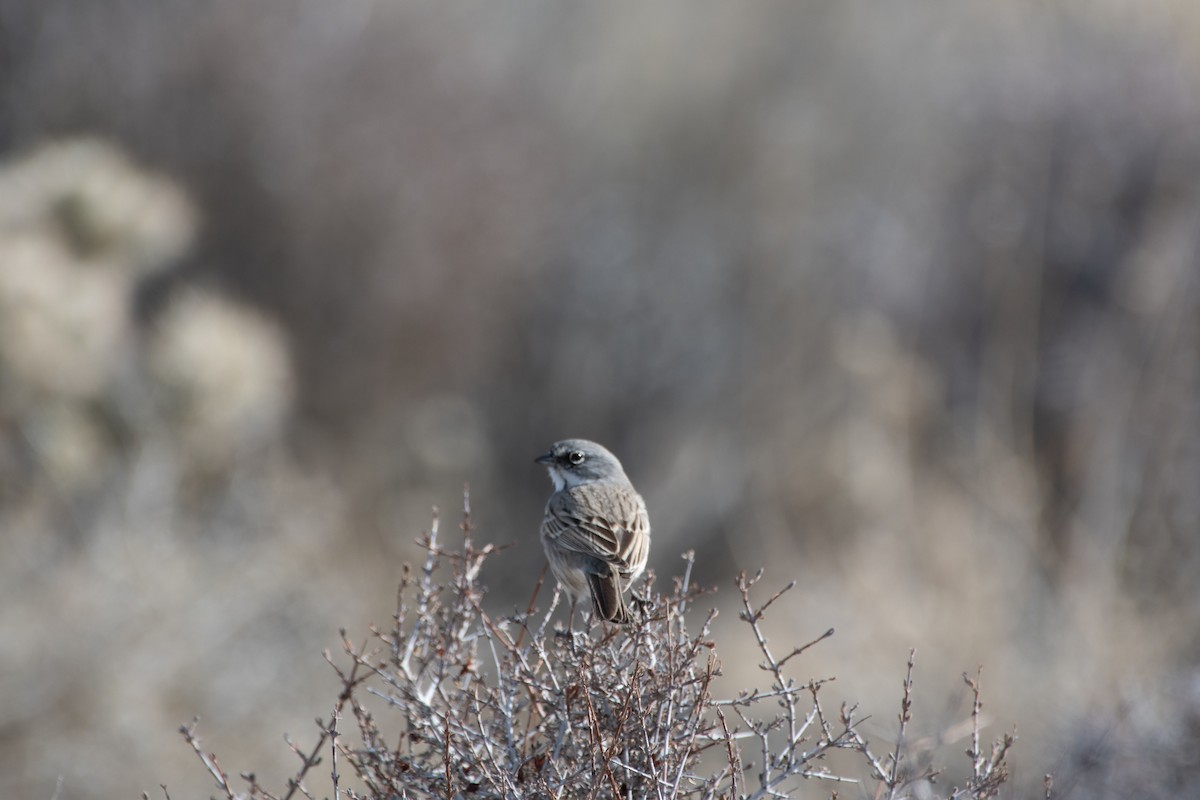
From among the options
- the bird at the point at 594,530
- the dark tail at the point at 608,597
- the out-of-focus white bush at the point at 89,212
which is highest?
the out-of-focus white bush at the point at 89,212

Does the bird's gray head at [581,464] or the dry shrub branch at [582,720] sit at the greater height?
the bird's gray head at [581,464]

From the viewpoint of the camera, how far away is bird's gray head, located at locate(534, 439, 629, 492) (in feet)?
18.9

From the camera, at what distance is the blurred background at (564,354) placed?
987cm

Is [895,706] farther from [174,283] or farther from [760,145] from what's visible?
[760,145]

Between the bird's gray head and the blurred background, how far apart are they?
3235 mm

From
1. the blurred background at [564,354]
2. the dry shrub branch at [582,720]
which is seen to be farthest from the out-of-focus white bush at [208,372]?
the dry shrub branch at [582,720]

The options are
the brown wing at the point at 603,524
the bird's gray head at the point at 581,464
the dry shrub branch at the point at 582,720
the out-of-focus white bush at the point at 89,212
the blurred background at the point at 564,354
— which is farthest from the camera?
the blurred background at the point at 564,354

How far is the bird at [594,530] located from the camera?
4926 mm

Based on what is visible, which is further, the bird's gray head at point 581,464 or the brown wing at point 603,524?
the bird's gray head at point 581,464

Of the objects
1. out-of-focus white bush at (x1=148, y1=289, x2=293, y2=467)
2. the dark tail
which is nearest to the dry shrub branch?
the dark tail

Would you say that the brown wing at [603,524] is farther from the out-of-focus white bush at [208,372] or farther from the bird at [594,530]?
the out-of-focus white bush at [208,372]

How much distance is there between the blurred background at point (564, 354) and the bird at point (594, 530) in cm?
323

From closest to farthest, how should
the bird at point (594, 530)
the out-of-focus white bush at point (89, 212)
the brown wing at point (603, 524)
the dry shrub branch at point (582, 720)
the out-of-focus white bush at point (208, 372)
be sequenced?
the dry shrub branch at point (582, 720) < the bird at point (594, 530) < the brown wing at point (603, 524) < the out-of-focus white bush at point (89, 212) < the out-of-focus white bush at point (208, 372)

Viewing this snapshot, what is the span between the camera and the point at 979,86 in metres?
17.4
